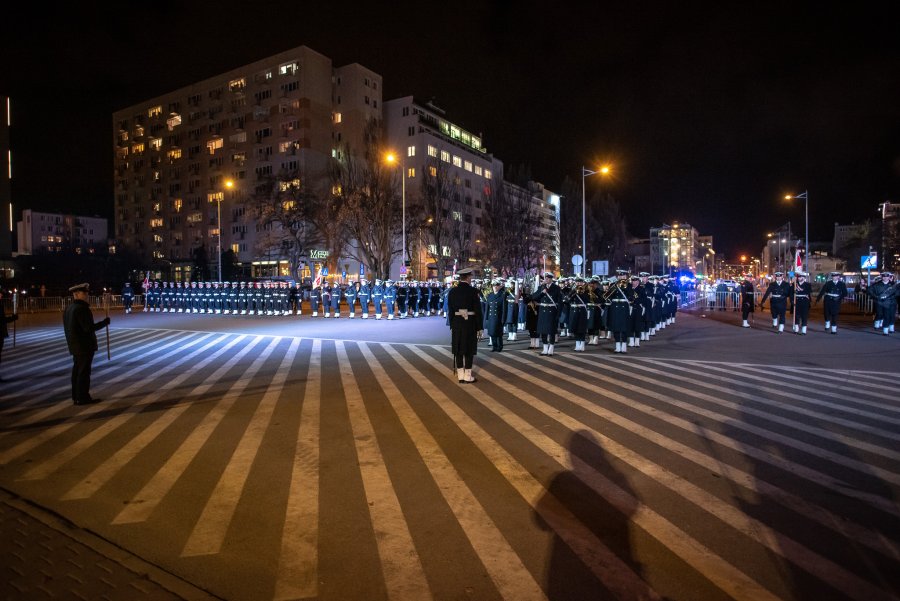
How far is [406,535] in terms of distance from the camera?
434 cm

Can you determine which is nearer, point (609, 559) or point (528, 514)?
point (609, 559)

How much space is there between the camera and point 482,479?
218 inches

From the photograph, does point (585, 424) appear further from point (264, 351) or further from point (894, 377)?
point (264, 351)

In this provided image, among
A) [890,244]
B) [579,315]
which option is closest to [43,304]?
[579,315]

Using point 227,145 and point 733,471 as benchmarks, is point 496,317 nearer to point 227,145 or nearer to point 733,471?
point 733,471

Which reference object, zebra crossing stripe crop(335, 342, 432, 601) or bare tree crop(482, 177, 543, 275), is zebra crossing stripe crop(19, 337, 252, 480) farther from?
bare tree crop(482, 177, 543, 275)

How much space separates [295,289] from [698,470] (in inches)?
1158

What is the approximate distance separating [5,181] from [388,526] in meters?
85.7

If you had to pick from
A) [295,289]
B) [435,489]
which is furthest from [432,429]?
[295,289]

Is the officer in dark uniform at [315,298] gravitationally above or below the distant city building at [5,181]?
below

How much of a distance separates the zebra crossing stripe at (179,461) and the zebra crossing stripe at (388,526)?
1.87 m

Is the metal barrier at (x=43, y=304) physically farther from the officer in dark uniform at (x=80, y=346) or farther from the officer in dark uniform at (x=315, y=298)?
the officer in dark uniform at (x=80, y=346)

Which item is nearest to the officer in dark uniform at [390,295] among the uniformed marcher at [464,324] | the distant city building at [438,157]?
the uniformed marcher at [464,324]

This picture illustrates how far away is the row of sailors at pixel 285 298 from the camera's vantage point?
28688mm
